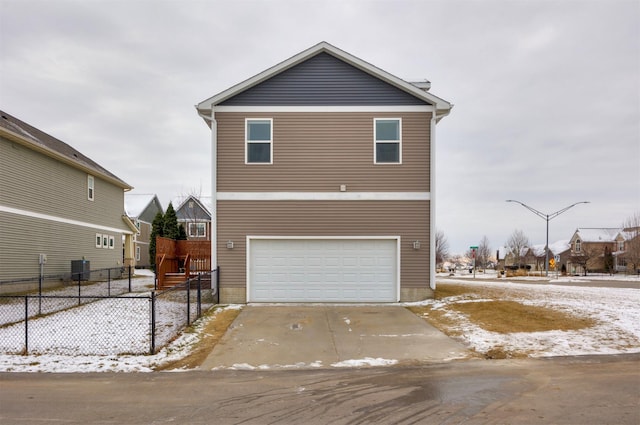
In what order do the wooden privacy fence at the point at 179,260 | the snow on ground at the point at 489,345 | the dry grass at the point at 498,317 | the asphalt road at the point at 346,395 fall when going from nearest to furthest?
the asphalt road at the point at 346,395 < the snow on ground at the point at 489,345 < the dry grass at the point at 498,317 < the wooden privacy fence at the point at 179,260

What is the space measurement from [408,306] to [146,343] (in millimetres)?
7660

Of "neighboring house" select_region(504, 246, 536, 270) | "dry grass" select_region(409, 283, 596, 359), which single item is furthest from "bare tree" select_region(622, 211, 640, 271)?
"dry grass" select_region(409, 283, 596, 359)

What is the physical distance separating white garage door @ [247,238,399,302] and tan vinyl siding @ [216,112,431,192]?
188 centimetres

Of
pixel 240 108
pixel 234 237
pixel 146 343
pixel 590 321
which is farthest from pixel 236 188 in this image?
pixel 590 321

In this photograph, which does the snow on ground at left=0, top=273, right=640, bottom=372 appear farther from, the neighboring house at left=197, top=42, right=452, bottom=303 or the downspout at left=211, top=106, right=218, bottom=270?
the neighboring house at left=197, top=42, right=452, bottom=303

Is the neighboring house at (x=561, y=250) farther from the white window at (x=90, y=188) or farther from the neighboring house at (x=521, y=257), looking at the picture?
the white window at (x=90, y=188)

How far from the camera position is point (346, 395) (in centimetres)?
568

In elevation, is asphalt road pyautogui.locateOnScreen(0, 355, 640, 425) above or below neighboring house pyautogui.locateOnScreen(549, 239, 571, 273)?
above

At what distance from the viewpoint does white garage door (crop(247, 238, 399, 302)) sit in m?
14.0

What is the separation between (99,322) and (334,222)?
7289 millimetres

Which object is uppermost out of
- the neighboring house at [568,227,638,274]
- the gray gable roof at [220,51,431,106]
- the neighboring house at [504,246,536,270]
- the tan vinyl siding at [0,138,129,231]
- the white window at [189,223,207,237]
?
the gray gable roof at [220,51,431,106]

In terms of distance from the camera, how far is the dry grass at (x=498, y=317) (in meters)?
9.49

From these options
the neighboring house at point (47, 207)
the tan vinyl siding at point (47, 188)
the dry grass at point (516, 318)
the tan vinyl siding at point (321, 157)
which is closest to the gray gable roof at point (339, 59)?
the tan vinyl siding at point (321, 157)

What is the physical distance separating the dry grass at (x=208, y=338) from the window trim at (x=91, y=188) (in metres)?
15.4
